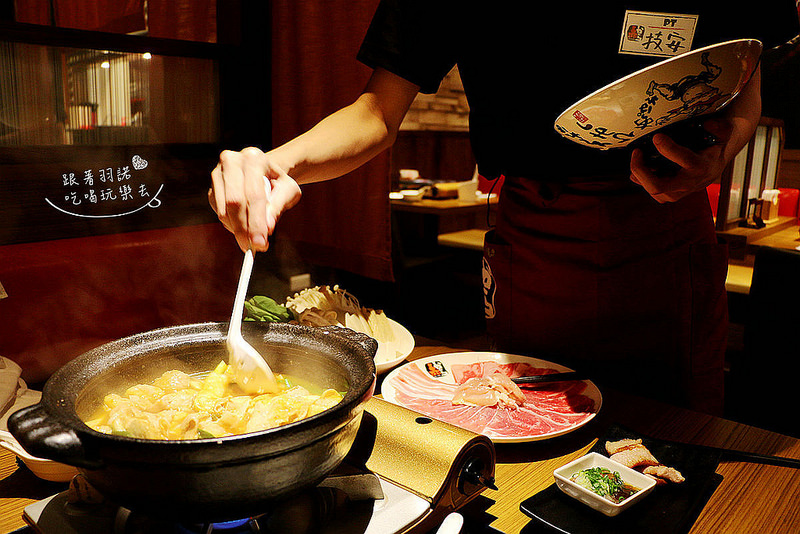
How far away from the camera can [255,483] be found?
0.63m

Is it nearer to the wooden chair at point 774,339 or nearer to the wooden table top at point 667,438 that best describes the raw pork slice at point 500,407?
the wooden table top at point 667,438

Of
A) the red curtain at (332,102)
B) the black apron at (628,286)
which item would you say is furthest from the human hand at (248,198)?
the red curtain at (332,102)

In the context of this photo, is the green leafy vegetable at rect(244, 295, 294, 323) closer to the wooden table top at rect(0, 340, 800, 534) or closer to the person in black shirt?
the person in black shirt

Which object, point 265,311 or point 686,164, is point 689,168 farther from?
point 265,311

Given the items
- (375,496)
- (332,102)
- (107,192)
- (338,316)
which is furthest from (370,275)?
(375,496)

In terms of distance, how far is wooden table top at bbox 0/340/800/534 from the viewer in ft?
3.05

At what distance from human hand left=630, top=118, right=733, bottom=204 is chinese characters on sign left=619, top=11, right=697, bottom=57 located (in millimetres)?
237

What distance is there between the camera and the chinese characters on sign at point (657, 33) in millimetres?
1348

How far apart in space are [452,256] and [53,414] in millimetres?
4716

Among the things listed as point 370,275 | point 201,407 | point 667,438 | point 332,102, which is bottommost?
point 370,275

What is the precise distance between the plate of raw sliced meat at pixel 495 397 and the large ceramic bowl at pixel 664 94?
0.54m

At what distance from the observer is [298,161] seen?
4.26ft

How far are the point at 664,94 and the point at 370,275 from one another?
7.00 ft

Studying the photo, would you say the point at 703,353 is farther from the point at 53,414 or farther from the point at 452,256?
the point at 452,256
